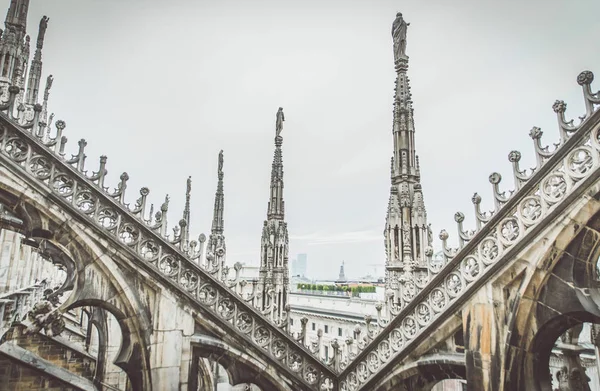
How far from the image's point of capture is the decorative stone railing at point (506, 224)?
517 centimetres

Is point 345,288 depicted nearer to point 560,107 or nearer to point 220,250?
point 220,250

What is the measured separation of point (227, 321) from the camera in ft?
24.8

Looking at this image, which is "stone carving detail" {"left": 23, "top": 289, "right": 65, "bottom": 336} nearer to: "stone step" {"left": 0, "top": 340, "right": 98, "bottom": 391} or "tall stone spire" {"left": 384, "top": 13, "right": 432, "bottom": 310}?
"stone step" {"left": 0, "top": 340, "right": 98, "bottom": 391}

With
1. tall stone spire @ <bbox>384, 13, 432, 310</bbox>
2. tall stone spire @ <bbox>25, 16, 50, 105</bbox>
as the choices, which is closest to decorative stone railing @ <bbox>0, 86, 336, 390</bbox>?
tall stone spire @ <bbox>384, 13, 432, 310</bbox>

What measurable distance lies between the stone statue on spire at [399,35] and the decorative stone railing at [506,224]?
667 centimetres

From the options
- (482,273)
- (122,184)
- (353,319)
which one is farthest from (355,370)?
(353,319)

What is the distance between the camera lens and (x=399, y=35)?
11.8 metres

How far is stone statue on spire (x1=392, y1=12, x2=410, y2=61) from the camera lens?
11539 mm

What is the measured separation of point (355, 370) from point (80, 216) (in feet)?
20.3

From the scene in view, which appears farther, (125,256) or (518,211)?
(125,256)

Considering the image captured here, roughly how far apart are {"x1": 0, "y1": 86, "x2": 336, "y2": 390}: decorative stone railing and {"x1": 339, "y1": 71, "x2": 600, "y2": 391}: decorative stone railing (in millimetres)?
1930

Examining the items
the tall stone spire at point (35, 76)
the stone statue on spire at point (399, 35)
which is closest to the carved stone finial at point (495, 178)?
the stone statue on spire at point (399, 35)

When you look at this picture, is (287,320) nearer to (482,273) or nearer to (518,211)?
(482,273)

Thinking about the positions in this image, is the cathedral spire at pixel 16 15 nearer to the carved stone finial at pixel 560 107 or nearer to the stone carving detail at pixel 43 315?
the stone carving detail at pixel 43 315
